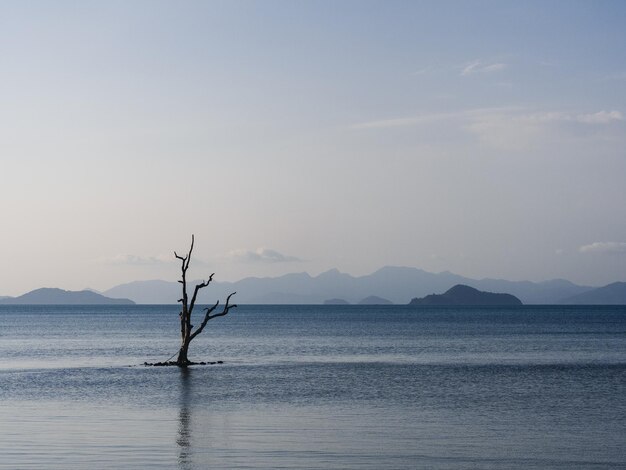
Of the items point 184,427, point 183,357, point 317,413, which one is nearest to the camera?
point 184,427

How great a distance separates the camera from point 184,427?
3073cm

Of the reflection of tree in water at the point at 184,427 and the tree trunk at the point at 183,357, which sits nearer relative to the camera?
the reflection of tree in water at the point at 184,427

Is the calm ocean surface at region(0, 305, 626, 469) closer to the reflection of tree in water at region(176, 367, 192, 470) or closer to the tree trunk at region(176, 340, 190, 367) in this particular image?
the reflection of tree in water at region(176, 367, 192, 470)

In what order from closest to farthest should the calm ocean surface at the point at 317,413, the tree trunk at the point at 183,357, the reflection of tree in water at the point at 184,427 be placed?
the reflection of tree in water at the point at 184,427 → the calm ocean surface at the point at 317,413 → the tree trunk at the point at 183,357

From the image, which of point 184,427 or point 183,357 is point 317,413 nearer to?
point 184,427

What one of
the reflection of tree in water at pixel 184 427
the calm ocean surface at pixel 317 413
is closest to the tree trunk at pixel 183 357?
the calm ocean surface at pixel 317 413

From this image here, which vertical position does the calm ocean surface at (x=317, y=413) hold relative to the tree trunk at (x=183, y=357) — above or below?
below

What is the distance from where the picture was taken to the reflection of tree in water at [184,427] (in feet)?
79.1

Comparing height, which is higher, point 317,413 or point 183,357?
point 183,357

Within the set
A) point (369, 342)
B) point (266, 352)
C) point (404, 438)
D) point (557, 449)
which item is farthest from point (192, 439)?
point (369, 342)

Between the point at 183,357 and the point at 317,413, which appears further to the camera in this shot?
the point at 183,357

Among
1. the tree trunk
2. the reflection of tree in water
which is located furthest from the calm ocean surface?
the tree trunk

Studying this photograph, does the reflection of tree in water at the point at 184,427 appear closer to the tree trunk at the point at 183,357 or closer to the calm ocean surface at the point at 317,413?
the calm ocean surface at the point at 317,413

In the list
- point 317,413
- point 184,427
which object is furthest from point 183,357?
point 184,427
